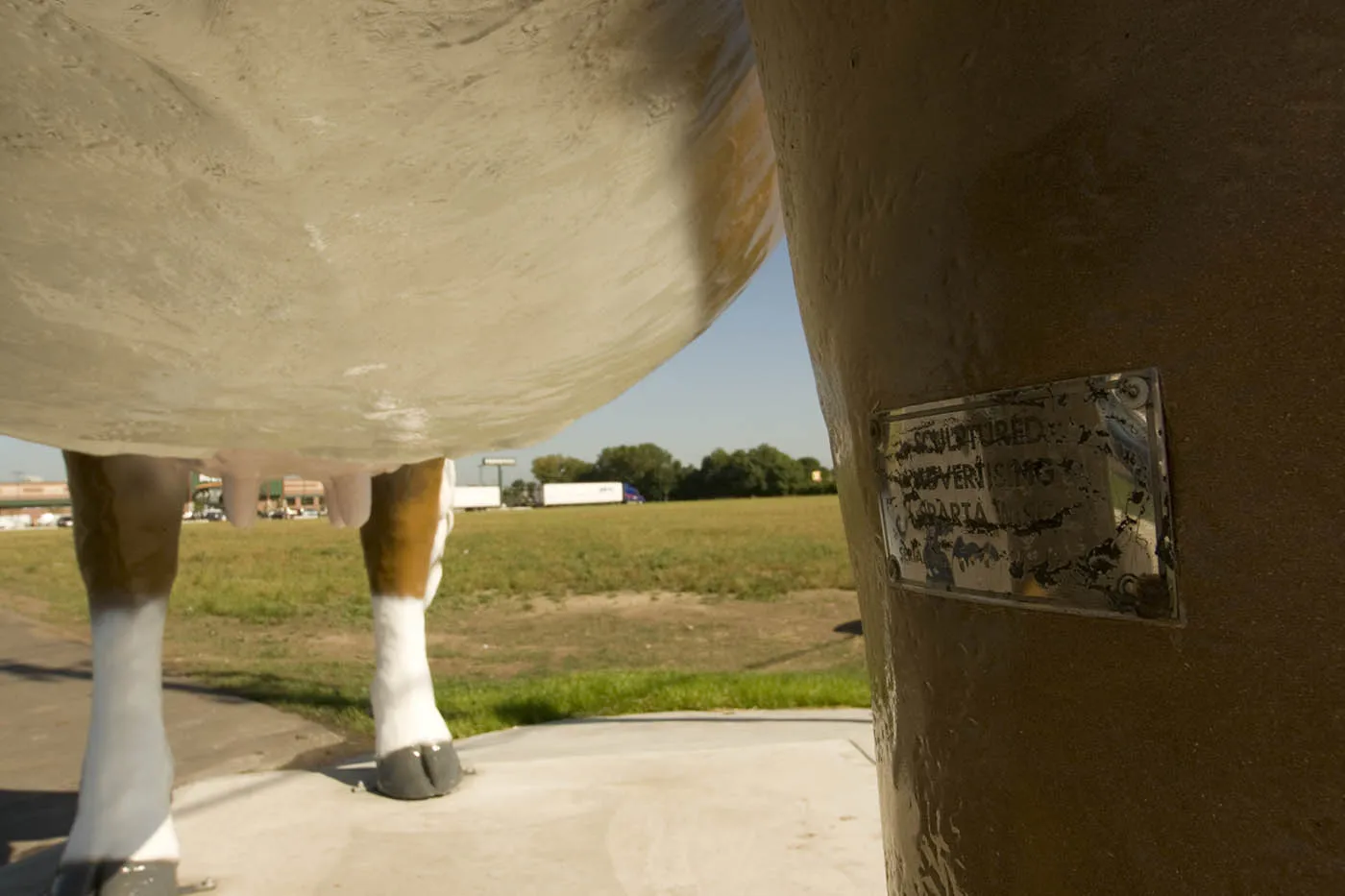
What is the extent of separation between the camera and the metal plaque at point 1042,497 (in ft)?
2.14

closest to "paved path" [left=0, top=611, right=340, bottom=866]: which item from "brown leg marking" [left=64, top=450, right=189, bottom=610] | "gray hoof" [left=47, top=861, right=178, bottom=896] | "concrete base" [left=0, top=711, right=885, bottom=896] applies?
"gray hoof" [left=47, top=861, right=178, bottom=896]

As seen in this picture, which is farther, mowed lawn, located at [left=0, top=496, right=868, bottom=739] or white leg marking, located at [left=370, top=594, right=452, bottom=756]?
mowed lawn, located at [left=0, top=496, right=868, bottom=739]

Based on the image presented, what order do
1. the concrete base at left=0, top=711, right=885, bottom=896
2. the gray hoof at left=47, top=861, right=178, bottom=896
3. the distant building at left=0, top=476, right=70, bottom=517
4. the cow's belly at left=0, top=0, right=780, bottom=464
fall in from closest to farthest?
the cow's belly at left=0, top=0, right=780, bottom=464, the gray hoof at left=47, top=861, right=178, bottom=896, the concrete base at left=0, top=711, right=885, bottom=896, the distant building at left=0, top=476, right=70, bottom=517

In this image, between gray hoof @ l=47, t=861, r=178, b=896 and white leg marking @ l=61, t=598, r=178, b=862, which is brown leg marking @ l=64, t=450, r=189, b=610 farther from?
gray hoof @ l=47, t=861, r=178, b=896

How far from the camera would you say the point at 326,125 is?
1190mm

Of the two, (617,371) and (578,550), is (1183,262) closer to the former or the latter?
(617,371)

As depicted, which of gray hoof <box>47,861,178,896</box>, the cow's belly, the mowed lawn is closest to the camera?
the cow's belly

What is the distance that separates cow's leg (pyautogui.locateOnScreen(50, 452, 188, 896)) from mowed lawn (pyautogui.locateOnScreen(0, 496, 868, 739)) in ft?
7.33

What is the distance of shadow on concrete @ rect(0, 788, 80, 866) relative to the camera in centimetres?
342

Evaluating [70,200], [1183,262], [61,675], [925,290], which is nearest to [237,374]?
[70,200]

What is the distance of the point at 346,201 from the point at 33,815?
135 inches

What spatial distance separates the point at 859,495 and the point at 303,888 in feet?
7.19

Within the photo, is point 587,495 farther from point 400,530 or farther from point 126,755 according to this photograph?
point 126,755

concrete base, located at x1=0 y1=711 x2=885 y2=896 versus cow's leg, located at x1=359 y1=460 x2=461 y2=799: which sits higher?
cow's leg, located at x1=359 y1=460 x2=461 y2=799
